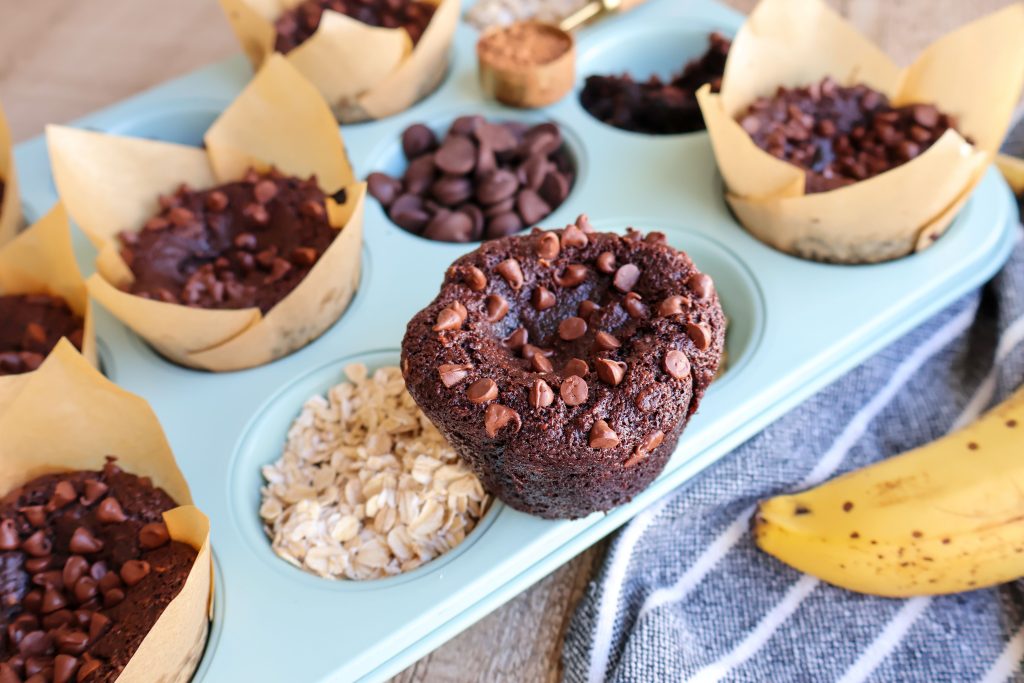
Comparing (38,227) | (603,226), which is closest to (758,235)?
(603,226)

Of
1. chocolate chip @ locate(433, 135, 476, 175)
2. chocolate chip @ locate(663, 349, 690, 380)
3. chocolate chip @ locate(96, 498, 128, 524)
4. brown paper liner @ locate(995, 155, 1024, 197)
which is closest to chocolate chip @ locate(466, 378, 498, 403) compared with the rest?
chocolate chip @ locate(663, 349, 690, 380)

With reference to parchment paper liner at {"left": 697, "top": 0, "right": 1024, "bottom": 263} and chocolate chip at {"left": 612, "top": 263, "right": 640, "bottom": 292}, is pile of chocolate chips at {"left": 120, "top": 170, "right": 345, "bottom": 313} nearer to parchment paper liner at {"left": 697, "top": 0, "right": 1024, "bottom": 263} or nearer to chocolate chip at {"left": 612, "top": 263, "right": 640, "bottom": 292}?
chocolate chip at {"left": 612, "top": 263, "right": 640, "bottom": 292}

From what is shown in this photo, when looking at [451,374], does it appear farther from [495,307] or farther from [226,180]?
[226,180]

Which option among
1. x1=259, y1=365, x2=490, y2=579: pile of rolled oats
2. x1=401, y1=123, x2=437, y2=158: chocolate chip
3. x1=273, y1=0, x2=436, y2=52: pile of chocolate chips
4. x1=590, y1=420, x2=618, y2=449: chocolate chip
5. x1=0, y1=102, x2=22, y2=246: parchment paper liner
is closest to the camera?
x1=590, y1=420, x2=618, y2=449: chocolate chip

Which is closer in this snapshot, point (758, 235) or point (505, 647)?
point (505, 647)

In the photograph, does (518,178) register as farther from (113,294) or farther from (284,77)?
(113,294)

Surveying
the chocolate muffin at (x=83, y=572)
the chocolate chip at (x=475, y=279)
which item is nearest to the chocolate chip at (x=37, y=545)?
the chocolate muffin at (x=83, y=572)
